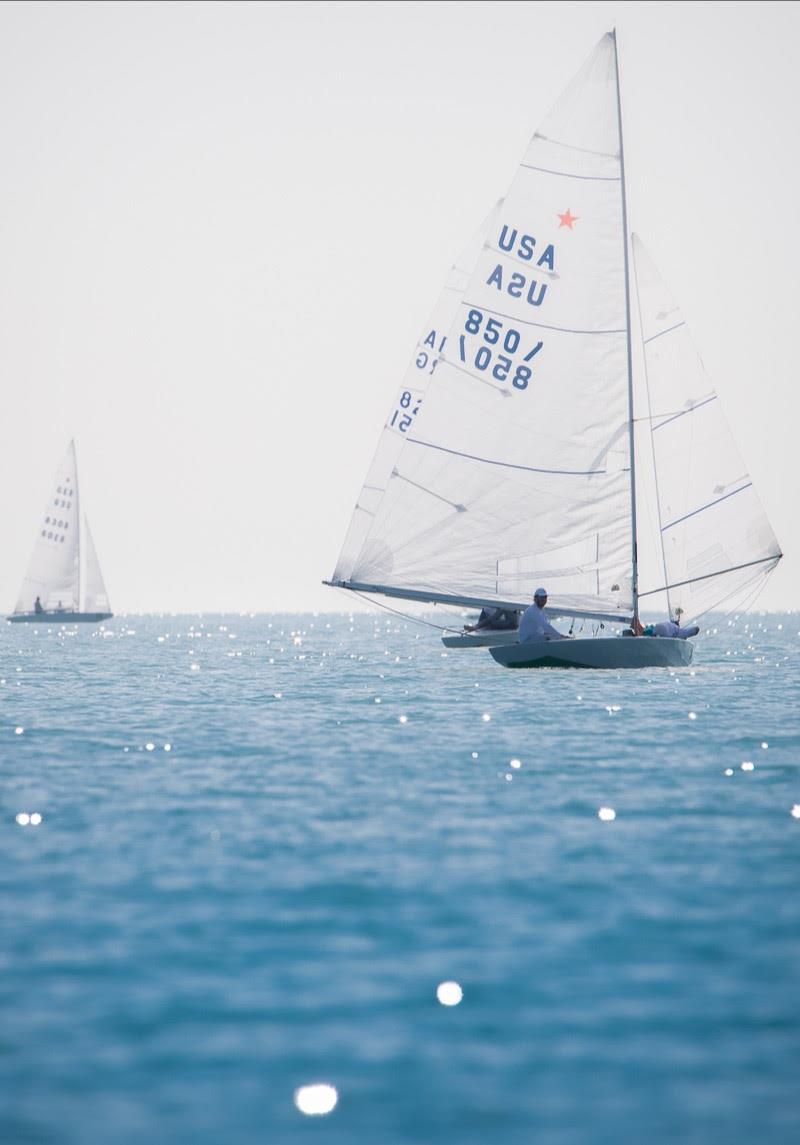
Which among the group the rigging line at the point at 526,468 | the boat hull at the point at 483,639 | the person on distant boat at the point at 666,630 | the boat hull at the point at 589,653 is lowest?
the boat hull at the point at 589,653

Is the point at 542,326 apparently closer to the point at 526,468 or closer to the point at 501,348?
the point at 501,348

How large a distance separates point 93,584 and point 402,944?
10818 centimetres

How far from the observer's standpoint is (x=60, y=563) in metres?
108

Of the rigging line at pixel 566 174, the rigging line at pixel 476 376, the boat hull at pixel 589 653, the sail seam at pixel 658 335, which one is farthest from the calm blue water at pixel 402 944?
the sail seam at pixel 658 335

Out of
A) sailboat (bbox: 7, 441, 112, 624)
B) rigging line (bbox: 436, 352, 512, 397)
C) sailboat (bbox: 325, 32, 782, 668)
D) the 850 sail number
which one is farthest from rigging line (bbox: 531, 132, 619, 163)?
sailboat (bbox: 7, 441, 112, 624)

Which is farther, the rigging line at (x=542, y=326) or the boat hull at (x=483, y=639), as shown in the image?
the boat hull at (x=483, y=639)

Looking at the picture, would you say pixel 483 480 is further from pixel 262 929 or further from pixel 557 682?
pixel 262 929

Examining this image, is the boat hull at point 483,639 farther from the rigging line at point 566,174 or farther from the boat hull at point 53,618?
the boat hull at point 53,618

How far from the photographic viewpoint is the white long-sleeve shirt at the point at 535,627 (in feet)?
113

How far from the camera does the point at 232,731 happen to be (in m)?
25.0

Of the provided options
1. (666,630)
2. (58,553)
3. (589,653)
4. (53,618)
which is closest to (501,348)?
(589,653)

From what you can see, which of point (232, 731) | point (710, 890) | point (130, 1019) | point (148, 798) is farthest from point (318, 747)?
point (130, 1019)

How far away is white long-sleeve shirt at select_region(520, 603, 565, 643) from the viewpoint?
34.4 m

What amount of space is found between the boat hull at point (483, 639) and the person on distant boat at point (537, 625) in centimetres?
1553
